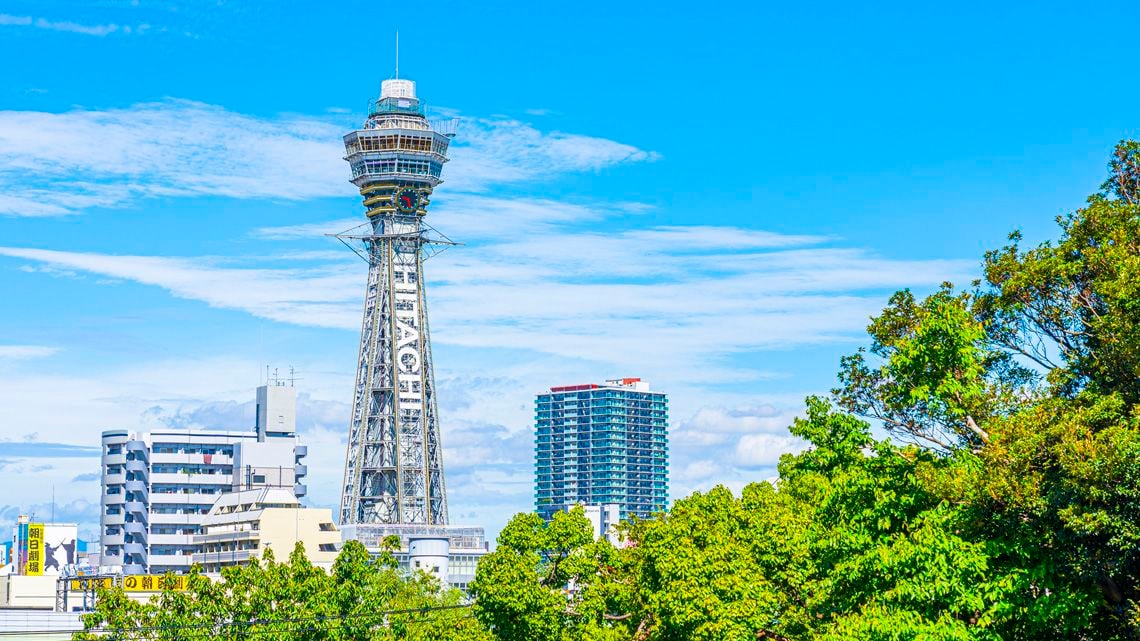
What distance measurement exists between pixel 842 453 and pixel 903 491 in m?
4.21

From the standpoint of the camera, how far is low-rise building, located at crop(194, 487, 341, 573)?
559ft

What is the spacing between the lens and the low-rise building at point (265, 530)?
170m

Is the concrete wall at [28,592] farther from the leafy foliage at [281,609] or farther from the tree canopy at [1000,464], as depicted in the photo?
the tree canopy at [1000,464]

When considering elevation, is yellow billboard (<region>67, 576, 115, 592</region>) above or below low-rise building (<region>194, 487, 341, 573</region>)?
below

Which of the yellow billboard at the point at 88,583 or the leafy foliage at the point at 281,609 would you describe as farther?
the yellow billboard at the point at 88,583

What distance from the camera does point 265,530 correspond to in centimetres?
17038

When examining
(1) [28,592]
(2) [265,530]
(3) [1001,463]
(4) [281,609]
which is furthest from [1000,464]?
(2) [265,530]

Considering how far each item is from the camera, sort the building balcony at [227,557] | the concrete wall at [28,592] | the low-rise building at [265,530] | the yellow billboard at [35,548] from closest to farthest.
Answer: the concrete wall at [28,592] < the yellow billboard at [35,548] < the low-rise building at [265,530] < the building balcony at [227,557]

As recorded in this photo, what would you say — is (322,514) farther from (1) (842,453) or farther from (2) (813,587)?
(1) (842,453)

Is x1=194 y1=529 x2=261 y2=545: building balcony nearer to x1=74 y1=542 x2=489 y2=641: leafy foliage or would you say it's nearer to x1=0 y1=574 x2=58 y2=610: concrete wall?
x1=0 y1=574 x2=58 y2=610: concrete wall

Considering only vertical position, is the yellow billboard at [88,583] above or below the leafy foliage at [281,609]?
below

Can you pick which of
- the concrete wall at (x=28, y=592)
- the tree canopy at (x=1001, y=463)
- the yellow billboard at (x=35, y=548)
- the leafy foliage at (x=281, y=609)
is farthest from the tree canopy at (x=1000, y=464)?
the yellow billboard at (x=35, y=548)

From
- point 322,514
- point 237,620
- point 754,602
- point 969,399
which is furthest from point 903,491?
point 322,514

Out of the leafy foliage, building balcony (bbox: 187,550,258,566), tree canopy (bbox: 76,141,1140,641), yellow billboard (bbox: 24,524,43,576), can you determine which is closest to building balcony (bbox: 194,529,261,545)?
building balcony (bbox: 187,550,258,566)
